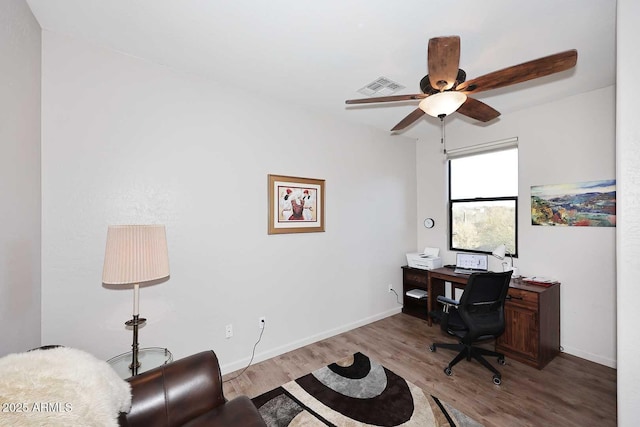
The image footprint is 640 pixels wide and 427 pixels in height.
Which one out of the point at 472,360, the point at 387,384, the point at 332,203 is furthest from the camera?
the point at 332,203

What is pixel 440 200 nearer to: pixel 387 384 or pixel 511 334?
pixel 511 334

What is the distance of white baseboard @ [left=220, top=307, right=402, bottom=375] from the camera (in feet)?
8.20

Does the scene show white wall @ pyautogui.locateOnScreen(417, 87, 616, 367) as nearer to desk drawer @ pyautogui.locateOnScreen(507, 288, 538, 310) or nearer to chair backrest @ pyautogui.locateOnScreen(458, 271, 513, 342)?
desk drawer @ pyautogui.locateOnScreen(507, 288, 538, 310)

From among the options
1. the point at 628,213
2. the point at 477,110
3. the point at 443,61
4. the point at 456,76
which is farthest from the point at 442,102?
the point at 628,213

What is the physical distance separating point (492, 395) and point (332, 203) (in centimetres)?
230

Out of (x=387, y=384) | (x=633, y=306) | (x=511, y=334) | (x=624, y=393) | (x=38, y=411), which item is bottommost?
(x=387, y=384)

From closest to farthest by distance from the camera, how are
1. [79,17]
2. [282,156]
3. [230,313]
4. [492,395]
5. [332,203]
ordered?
[79,17] < [492,395] < [230,313] < [282,156] < [332,203]

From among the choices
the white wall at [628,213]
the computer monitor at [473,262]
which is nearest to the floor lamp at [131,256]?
the white wall at [628,213]

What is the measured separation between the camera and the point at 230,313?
250 cm

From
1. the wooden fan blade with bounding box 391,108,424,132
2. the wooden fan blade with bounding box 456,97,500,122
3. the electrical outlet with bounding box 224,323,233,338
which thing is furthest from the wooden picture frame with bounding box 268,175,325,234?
the wooden fan blade with bounding box 456,97,500,122

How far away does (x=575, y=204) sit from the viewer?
9.02ft

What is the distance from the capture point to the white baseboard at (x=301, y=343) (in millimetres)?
2501

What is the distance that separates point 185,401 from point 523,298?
297cm

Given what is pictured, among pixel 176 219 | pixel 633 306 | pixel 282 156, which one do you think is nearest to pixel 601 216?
pixel 633 306
